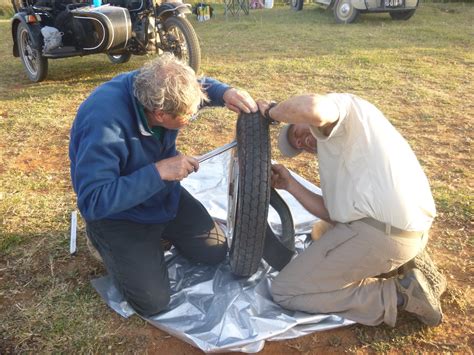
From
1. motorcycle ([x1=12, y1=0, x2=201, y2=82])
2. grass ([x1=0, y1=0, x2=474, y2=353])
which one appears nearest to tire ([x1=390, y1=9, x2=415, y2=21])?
grass ([x1=0, y1=0, x2=474, y2=353])

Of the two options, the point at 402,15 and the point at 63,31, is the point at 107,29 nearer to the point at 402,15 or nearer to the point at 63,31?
the point at 63,31

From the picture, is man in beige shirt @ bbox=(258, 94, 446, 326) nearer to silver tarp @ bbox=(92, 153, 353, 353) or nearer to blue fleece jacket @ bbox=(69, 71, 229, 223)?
silver tarp @ bbox=(92, 153, 353, 353)

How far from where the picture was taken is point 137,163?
2.14 meters

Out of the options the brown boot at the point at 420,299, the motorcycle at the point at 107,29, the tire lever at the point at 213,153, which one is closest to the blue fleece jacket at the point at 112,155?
the tire lever at the point at 213,153

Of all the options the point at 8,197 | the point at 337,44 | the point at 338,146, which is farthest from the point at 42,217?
the point at 337,44

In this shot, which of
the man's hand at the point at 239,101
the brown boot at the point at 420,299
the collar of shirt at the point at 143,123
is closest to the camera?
the collar of shirt at the point at 143,123

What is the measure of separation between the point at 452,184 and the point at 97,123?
2.81m

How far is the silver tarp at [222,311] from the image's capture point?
218cm

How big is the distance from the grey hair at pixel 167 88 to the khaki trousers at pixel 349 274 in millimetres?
948

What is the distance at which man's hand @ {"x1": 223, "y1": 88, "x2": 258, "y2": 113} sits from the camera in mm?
2287

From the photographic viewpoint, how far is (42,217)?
123 inches

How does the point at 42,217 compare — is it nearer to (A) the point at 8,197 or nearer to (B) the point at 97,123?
(A) the point at 8,197

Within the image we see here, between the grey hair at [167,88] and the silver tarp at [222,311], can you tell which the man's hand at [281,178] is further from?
the grey hair at [167,88]

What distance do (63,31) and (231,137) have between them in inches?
117
